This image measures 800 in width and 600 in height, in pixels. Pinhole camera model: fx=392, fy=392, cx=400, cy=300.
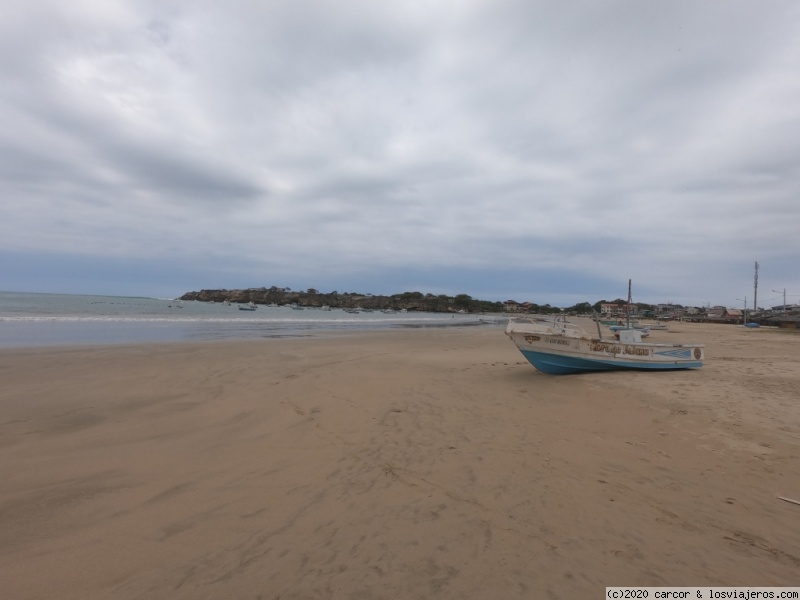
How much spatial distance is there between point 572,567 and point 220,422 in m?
5.97

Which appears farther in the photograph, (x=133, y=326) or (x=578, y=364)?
(x=133, y=326)

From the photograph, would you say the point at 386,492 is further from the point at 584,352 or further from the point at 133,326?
the point at 133,326

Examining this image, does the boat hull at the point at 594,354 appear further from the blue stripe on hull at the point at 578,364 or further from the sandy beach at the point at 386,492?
the sandy beach at the point at 386,492

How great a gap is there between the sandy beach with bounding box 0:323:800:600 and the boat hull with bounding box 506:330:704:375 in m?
2.73

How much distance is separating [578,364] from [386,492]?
32.0 ft

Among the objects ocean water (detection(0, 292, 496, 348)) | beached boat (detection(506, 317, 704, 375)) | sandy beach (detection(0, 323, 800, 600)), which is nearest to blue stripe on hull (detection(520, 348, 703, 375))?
beached boat (detection(506, 317, 704, 375))

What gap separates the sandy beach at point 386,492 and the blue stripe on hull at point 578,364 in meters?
2.73

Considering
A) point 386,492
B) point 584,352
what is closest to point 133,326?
point 584,352

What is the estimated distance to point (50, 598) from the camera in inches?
109

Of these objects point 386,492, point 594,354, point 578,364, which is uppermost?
point 594,354

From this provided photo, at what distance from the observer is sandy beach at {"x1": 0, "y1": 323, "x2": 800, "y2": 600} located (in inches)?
121

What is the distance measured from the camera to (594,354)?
12305mm

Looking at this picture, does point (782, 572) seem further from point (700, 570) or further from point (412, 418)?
point (412, 418)

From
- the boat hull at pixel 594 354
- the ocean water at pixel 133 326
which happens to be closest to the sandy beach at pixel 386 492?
the boat hull at pixel 594 354
